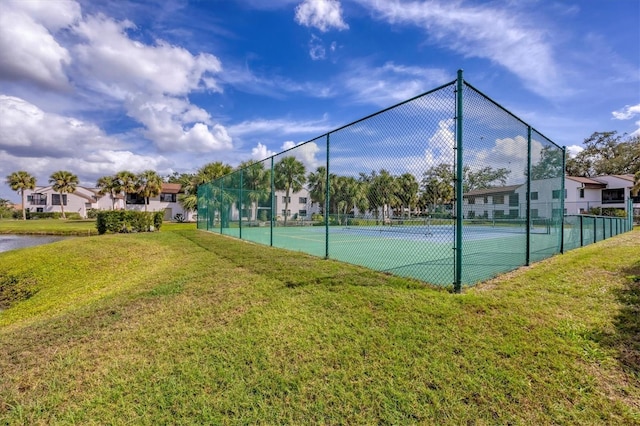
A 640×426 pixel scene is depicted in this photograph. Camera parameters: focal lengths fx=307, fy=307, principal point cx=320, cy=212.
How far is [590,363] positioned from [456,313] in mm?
992

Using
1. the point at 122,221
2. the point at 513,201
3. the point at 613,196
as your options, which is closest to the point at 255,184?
the point at 513,201

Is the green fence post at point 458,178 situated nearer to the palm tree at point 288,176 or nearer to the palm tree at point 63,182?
the palm tree at point 288,176

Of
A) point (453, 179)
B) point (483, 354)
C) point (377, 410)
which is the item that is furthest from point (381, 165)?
point (377, 410)

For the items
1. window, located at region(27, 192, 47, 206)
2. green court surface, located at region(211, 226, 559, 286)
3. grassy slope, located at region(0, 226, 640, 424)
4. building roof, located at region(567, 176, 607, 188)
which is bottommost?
grassy slope, located at region(0, 226, 640, 424)

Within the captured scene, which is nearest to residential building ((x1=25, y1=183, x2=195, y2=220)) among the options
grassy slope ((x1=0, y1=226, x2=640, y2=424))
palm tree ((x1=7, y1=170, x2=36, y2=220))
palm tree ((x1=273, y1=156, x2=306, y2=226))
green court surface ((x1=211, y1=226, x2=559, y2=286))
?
palm tree ((x1=7, y1=170, x2=36, y2=220))

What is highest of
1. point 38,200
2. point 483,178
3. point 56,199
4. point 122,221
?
point 56,199

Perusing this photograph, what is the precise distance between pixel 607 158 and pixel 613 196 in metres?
12.9

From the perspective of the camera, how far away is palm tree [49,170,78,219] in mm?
42812

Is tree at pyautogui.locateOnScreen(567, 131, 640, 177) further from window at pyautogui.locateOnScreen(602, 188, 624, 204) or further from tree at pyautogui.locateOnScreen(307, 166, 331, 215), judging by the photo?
tree at pyautogui.locateOnScreen(307, 166, 331, 215)

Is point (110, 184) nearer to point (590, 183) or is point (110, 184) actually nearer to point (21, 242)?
point (21, 242)

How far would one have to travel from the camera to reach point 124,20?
7.79m

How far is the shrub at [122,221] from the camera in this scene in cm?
1723

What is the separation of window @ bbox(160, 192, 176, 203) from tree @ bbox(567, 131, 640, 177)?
186ft

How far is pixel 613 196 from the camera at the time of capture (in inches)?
1363
